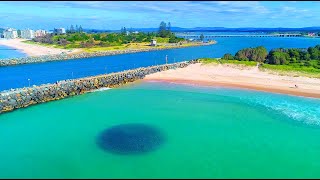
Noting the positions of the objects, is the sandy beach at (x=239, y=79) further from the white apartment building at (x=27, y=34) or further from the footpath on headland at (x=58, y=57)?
the white apartment building at (x=27, y=34)

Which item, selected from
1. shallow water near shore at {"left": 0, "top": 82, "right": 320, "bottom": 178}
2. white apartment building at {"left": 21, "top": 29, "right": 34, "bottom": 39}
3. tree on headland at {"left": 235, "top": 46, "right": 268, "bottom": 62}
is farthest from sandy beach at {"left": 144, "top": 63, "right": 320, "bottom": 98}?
white apartment building at {"left": 21, "top": 29, "right": 34, "bottom": 39}

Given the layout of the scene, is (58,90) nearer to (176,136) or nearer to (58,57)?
(176,136)

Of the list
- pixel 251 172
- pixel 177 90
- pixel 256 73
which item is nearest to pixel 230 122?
pixel 251 172

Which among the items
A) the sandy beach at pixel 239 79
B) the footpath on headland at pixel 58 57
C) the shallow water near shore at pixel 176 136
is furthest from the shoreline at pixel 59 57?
the shallow water near shore at pixel 176 136

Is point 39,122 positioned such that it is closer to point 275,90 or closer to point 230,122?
point 230,122

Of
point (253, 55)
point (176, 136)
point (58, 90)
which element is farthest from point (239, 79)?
point (58, 90)

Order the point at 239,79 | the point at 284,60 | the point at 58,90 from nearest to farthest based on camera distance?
the point at 58,90 → the point at 239,79 → the point at 284,60
